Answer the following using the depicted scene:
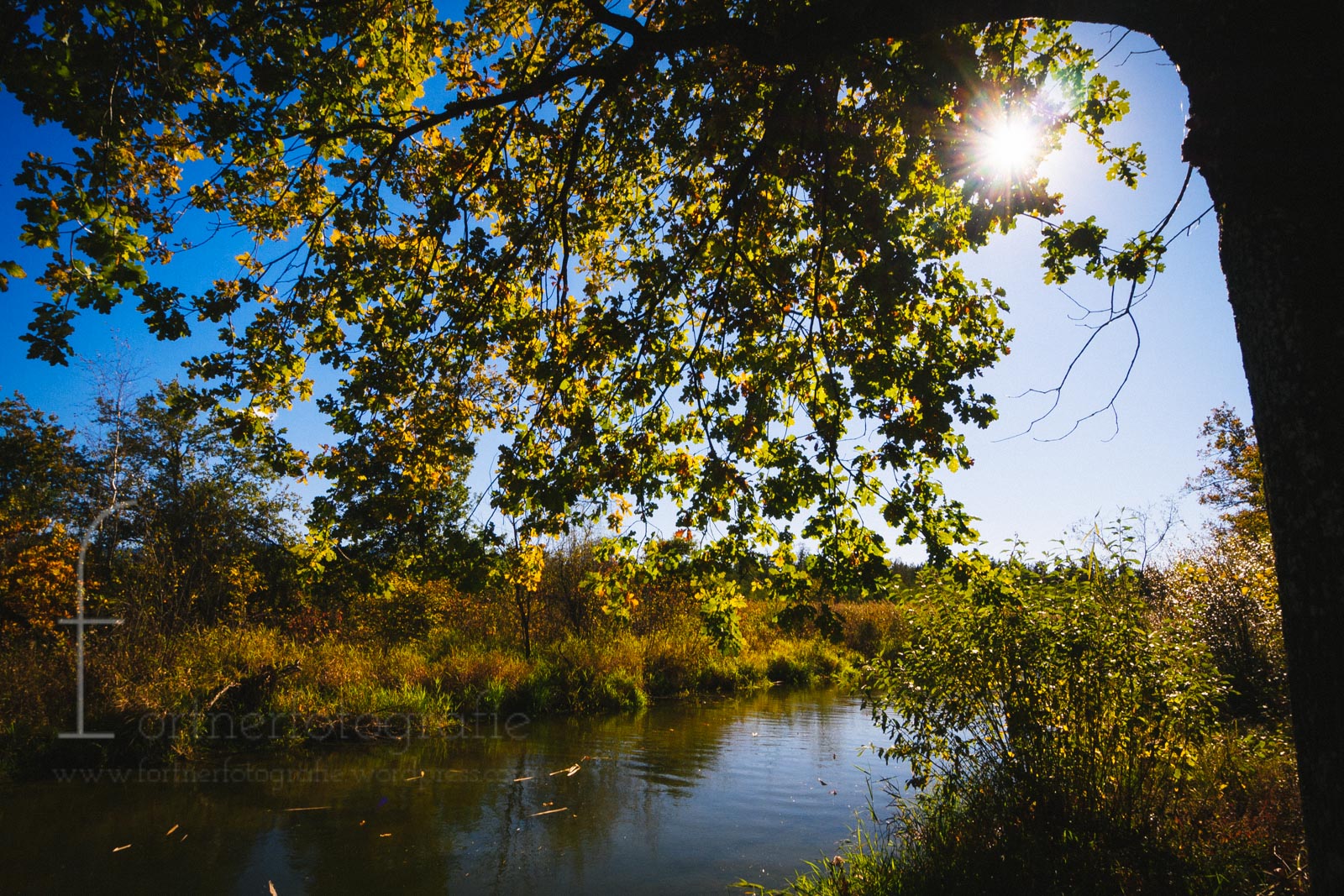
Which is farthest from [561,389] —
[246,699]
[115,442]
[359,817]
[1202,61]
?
[115,442]

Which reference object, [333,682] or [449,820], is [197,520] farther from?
[449,820]

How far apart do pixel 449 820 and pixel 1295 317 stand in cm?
893

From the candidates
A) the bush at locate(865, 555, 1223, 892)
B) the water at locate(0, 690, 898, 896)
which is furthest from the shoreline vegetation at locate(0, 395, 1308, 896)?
the water at locate(0, 690, 898, 896)

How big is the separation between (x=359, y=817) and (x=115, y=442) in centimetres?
1676

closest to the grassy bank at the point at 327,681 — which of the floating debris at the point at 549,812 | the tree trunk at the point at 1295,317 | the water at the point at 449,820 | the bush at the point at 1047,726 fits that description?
the water at the point at 449,820

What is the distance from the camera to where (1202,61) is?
8.01 feet

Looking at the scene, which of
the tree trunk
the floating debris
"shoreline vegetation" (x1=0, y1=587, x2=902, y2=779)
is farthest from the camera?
"shoreline vegetation" (x1=0, y1=587, x2=902, y2=779)

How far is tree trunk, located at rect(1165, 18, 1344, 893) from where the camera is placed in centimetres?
192

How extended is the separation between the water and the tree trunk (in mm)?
5638

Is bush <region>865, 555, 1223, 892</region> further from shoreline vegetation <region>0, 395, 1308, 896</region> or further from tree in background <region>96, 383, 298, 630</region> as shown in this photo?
tree in background <region>96, 383, 298, 630</region>

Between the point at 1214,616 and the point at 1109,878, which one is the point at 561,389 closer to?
the point at 1109,878

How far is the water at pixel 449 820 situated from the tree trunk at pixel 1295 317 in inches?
222

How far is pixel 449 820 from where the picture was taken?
7797 millimetres

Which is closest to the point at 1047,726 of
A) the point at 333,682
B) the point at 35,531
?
the point at 333,682
